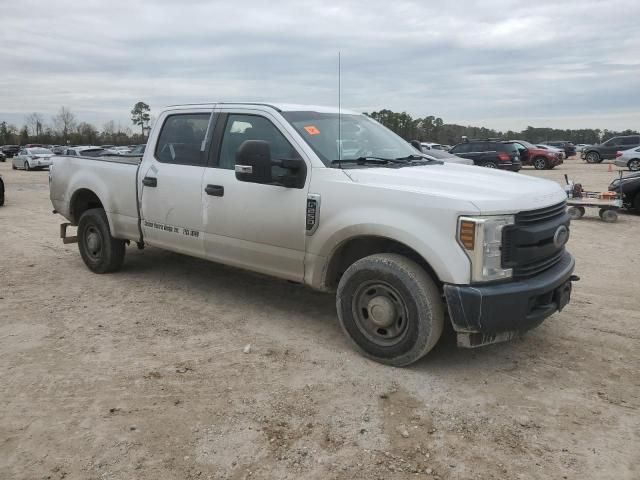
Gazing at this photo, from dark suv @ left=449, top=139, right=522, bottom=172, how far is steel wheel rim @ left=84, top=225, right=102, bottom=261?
17768mm

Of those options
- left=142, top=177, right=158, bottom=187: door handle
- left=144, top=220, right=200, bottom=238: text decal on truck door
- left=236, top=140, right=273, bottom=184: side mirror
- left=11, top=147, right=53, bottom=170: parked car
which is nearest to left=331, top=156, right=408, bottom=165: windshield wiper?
left=236, top=140, right=273, bottom=184: side mirror

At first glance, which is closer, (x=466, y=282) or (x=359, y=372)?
(x=466, y=282)

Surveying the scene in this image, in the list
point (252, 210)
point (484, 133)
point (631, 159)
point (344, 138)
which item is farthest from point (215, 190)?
point (484, 133)

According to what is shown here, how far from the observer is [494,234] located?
11.5 feet

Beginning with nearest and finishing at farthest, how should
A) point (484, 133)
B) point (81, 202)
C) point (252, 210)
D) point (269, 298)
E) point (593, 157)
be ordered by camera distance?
point (252, 210), point (269, 298), point (81, 202), point (593, 157), point (484, 133)

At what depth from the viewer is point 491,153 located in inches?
883

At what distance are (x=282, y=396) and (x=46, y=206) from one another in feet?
42.3

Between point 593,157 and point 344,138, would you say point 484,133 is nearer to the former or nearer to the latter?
point 593,157

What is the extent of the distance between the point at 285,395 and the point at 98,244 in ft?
13.1

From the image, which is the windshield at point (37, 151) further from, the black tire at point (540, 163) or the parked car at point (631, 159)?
the parked car at point (631, 159)

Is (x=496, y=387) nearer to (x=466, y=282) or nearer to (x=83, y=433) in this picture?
(x=466, y=282)

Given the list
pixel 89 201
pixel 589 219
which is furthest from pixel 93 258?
pixel 589 219

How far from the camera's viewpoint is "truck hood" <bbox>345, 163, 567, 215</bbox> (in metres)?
3.59

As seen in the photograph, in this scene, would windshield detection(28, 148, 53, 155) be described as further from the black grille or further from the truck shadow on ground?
the black grille
